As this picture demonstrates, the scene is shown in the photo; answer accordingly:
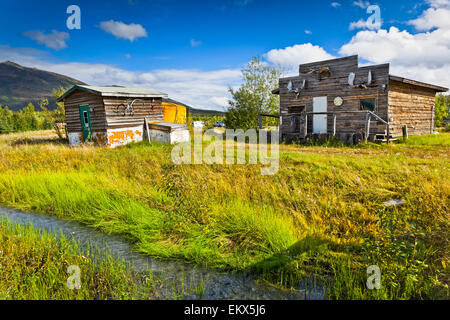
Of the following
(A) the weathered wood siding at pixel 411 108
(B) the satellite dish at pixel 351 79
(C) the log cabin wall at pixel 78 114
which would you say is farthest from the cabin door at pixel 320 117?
(C) the log cabin wall at pixel 78 114

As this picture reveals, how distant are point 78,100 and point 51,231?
16.2m

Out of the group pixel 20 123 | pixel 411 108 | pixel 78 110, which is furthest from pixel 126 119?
pixel 20 123

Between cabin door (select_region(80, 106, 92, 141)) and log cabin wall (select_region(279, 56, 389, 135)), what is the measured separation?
14651mm

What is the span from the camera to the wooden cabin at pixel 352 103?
1633 cm

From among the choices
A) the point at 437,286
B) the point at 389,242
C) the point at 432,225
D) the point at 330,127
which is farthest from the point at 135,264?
the point at 330,127

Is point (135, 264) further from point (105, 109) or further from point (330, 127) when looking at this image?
point (330, 127)

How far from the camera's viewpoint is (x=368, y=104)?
16.9 metres

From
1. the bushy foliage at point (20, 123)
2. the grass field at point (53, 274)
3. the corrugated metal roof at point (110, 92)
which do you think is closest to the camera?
the grass field at point (53, 274)

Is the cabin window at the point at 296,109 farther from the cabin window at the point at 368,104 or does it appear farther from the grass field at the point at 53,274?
the grass field at the point at 53,274

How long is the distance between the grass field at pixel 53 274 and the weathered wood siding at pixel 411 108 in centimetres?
1805

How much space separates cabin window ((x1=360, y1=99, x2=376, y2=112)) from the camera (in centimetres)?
1670

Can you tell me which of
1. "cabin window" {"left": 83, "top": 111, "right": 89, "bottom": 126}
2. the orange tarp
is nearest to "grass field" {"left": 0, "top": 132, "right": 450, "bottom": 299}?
"cabin window" {"left": 83, "top": 111, "right": 89, "bottom": 126}

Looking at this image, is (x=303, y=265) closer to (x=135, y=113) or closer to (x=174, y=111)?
(x=135, y=113)

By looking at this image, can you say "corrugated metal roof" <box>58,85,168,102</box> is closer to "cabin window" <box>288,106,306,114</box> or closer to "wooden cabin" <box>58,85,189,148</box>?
"wooden cabin" <box>58,85,189,148</box>
